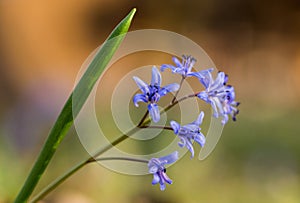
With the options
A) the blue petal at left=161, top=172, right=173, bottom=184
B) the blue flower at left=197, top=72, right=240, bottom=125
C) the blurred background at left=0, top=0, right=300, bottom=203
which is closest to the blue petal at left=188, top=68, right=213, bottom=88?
the blue flower at left=197, top=72, right=240, bottom=125

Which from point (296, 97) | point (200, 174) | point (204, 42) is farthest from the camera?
point (204, 42)

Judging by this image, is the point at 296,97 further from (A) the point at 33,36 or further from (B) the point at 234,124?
(A) the point at 33,36

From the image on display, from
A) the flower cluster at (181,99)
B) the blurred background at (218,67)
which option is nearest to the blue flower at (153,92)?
the flower cluster at (181,99)

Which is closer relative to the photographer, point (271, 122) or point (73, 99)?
point (73, 99)

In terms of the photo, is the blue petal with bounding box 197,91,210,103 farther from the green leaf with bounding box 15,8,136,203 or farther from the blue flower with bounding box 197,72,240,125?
the green leaf with bounding box 15,8,136,203

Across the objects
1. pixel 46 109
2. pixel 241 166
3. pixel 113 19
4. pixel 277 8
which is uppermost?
pixel 277 8

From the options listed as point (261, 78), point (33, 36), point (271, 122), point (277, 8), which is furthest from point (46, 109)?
point (277, 8)

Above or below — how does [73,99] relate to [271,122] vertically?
above
